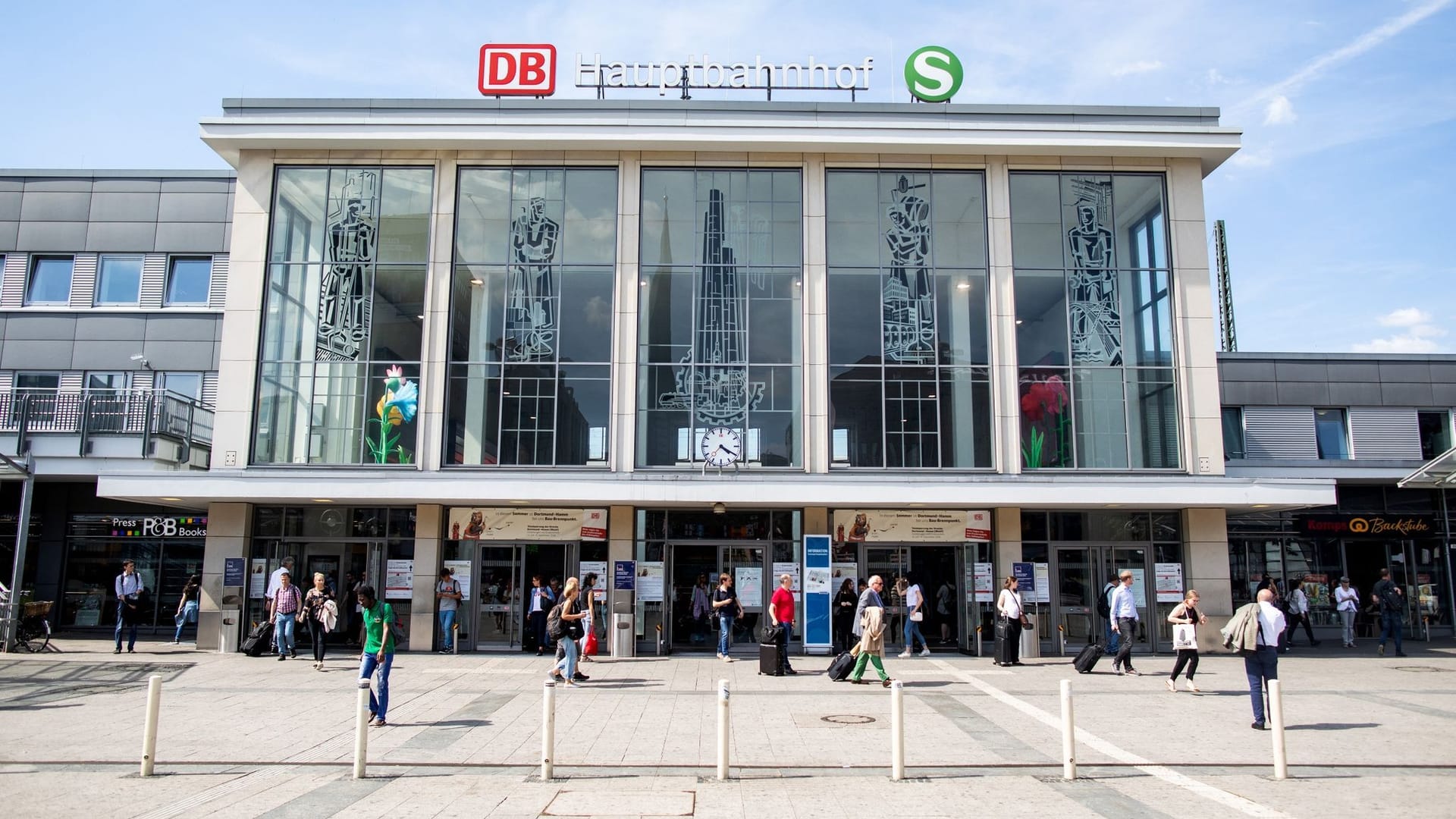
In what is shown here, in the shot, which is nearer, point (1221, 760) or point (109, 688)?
point (1221, 760)

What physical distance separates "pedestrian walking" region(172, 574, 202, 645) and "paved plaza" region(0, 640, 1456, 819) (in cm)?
378

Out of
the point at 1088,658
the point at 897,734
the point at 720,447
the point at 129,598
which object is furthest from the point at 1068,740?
the point at 129,598

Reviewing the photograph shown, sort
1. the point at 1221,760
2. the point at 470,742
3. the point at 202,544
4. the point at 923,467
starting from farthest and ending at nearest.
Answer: the point at 202,544 → the point at 923,467 → the point at 470,742 → the point at 1221,760

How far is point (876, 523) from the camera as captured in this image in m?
21.0

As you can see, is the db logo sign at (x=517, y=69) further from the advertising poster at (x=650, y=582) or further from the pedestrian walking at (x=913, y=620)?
the pedestrian walking at (x=913, y=620)

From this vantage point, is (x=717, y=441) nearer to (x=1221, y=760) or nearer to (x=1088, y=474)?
(x=1088, y=474)

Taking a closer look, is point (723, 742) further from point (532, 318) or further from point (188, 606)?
point (188, 606)

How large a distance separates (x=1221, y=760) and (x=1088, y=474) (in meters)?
11.1

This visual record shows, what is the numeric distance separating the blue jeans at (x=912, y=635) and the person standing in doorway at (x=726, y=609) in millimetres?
3481

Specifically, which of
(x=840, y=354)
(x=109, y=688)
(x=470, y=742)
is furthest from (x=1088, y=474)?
(x=109, y=688)

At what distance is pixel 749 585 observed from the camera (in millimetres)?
20609

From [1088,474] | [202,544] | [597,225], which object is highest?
[597,225]

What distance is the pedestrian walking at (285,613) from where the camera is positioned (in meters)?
18.7

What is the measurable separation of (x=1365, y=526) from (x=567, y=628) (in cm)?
2208
